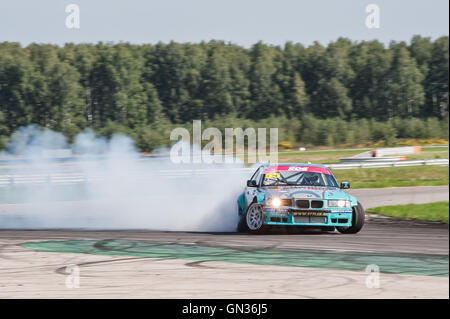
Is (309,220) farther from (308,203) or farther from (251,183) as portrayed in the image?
(251,183)

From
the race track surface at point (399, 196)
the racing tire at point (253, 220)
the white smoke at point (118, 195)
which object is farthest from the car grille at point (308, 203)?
the race track surface at point (399, 196)

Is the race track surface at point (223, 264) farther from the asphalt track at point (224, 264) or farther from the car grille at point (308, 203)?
the car grille at point (308, 203)

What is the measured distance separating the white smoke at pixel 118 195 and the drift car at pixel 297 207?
1.08 meters

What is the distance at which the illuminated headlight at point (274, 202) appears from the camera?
1138 centimetres

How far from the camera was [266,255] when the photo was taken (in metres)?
9.33

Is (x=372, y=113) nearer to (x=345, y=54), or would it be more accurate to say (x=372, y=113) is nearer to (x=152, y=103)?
(x=345, y=54)

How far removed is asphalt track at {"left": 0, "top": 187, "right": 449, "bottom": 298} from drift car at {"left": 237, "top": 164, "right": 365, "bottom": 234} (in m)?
0.26

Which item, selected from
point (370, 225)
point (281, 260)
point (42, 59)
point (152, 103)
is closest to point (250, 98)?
point (152, 103)

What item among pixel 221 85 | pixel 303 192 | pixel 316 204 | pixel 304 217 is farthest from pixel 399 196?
pixel 221 85

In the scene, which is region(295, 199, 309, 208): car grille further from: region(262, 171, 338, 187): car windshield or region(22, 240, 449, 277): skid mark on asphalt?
region(22, 240, 449, 277): skid mark on asphalt

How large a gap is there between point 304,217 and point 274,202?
555 millimetres

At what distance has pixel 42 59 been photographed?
6438 cm

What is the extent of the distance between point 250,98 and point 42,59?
22.7m

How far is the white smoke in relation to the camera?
1399 centimetres
